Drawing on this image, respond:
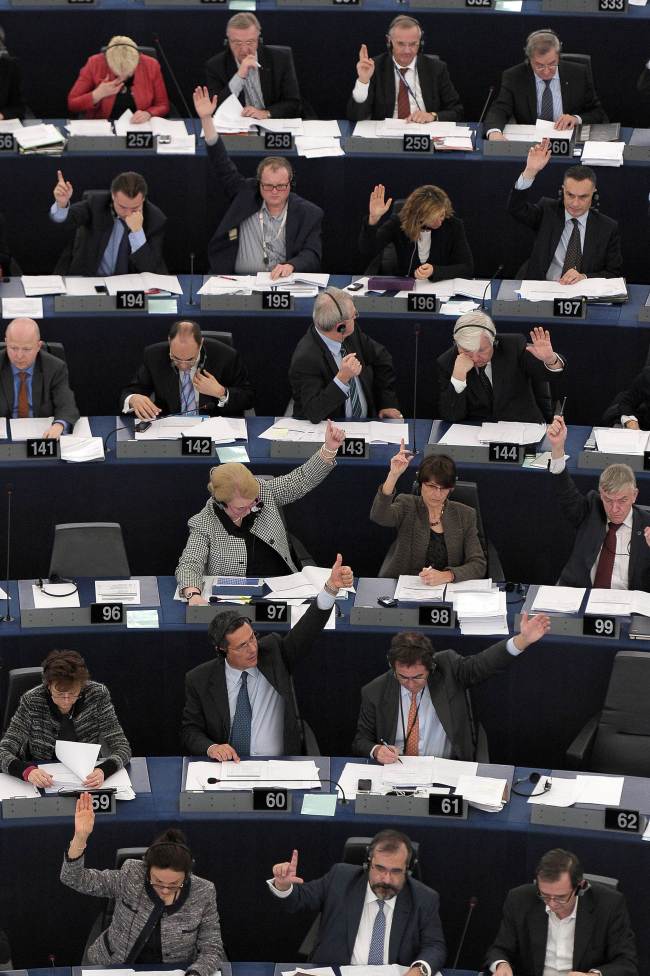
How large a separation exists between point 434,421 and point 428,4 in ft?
10.4

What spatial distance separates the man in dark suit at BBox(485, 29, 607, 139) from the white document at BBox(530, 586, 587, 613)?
3.15 m

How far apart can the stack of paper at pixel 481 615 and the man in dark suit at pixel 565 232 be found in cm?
216

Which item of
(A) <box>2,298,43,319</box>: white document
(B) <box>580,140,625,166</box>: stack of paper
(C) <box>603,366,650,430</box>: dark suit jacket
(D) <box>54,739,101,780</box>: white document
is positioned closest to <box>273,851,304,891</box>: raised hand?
(D) <box>54,739,101,780</box>: white document

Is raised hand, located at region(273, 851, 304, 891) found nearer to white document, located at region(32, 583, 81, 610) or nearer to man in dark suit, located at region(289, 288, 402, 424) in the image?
white document, located at region(32, 583, 81, 610)

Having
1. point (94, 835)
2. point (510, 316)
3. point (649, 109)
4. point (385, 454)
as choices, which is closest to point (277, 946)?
point (94, 835)

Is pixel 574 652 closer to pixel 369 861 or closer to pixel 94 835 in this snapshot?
pixel 369 861

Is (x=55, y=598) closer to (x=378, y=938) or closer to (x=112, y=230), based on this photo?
(x=378, y=938)

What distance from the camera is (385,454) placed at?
27.4ft

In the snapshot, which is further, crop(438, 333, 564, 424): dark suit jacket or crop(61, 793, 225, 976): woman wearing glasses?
crop(438, 333, 564, 424): dark suit jacket

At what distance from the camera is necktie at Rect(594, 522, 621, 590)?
25.5 feet

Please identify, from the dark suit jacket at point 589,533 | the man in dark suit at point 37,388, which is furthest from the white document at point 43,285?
the dark suit jacket at point 589,533

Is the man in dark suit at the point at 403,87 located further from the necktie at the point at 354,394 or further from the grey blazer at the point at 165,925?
the grey blazer at the point at 165,925

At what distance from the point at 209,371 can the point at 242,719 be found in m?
2.00

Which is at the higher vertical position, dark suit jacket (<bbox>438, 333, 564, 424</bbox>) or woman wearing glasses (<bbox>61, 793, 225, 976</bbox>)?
dark suit jacket (<bbox>438, 333, 564, 424</bbox>)
